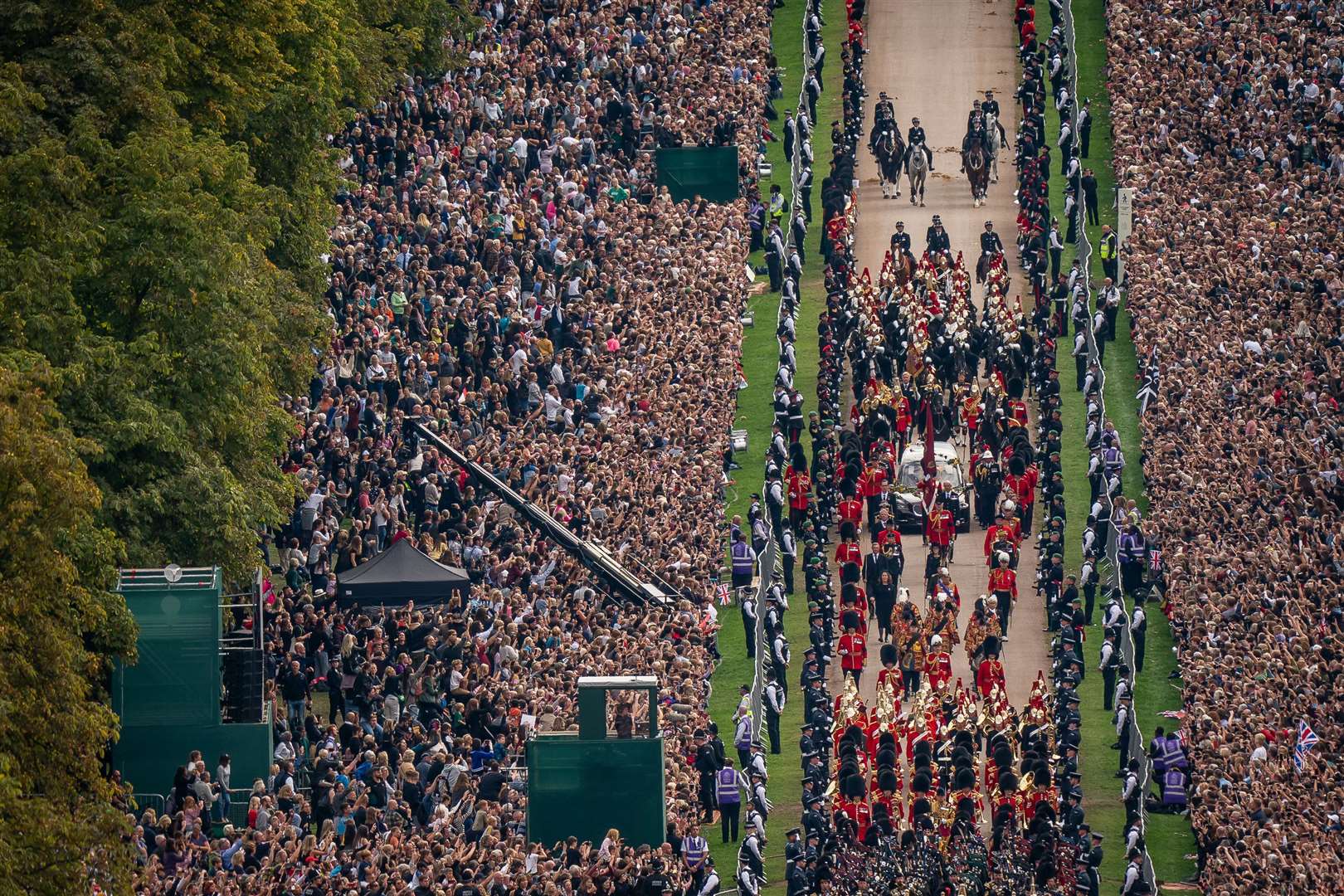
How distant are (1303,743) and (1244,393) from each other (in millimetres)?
13157

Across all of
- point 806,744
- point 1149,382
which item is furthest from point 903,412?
point 806,744

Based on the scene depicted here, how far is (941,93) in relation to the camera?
6969 centimetres

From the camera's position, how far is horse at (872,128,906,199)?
64500 mm

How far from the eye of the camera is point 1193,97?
63.1 m

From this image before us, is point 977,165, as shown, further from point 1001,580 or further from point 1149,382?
point 1001,580

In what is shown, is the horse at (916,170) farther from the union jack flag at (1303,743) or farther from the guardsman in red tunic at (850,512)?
the union jack flag at (1303,743)

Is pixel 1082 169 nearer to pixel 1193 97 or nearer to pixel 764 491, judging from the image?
pixel 1193 97

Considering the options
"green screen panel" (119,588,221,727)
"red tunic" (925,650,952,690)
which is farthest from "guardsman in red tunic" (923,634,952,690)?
"green screen panel" (119,588,221,727)

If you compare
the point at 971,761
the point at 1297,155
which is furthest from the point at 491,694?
the point at 1297,155

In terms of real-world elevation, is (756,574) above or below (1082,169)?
below

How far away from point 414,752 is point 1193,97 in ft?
98.9

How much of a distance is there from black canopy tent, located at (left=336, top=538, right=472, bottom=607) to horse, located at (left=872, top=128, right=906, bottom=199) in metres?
24.9

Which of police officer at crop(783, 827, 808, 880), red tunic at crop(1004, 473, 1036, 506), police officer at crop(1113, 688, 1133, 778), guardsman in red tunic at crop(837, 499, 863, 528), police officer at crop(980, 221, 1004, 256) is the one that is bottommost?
police officer at crop(783, 827, 808, 880)

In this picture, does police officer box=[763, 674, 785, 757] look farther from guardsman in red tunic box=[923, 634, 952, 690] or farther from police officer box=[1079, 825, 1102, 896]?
police officer box=[1079, 825, 1102, 896]
